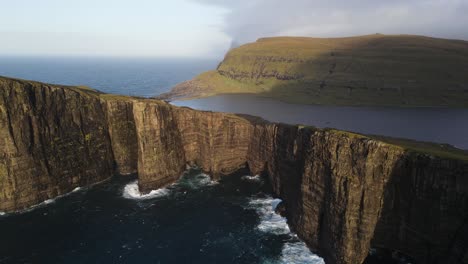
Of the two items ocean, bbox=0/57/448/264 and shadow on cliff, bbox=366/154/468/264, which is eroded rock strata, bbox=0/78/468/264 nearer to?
shadow on cliff, bbox=366/154/468/264

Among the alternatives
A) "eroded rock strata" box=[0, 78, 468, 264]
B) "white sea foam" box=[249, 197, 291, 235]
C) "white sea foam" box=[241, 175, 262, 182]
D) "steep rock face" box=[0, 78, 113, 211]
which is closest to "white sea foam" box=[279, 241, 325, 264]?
"eroded rock strata" box=[0, 78, 468, 264]

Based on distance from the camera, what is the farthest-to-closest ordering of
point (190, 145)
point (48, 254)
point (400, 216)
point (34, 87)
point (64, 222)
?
point (190, 145)
point (34, 87)
point (64, 222)
point (48, 254)
point (400, 216)

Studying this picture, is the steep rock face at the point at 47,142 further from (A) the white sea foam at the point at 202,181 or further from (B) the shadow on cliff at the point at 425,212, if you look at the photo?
(B) the shadow on cliff at the point at 425,212

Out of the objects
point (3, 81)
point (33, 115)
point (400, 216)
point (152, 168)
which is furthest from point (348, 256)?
point (3, 81)

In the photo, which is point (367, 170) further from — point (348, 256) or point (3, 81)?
point (3, 81)

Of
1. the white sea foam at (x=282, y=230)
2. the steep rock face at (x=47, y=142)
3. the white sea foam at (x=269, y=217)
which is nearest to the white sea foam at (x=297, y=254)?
the white sea foam at (x=282, y=230)

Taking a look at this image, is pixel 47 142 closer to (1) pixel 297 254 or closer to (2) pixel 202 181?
(2) pixel 202 181
